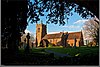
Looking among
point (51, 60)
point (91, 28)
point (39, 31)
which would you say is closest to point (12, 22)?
point (39, 31)

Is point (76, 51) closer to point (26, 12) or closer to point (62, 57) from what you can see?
point (62, 57)

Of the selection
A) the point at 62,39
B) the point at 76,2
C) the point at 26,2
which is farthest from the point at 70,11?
the point at 26,2

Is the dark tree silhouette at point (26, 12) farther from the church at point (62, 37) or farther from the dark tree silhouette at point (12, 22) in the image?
the church at point (62, 37)

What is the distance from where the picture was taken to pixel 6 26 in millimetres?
3684

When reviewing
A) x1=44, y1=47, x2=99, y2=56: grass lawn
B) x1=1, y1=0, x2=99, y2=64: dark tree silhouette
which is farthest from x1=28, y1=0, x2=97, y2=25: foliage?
x1=44, y1=47, x2=99, y2=56: grass lawn

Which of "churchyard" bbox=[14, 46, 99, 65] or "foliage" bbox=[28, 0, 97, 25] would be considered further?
"foliage" bbox=[28, 0, 97, 25]

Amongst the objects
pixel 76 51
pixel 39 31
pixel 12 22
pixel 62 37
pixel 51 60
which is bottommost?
pixel 51 60

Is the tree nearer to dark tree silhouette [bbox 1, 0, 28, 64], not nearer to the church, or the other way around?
the church

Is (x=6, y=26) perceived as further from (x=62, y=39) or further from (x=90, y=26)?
(x=90, y=26)

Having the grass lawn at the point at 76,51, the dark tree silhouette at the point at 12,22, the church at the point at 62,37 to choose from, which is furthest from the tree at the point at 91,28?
the dark tree silhouette at the point at 12,22

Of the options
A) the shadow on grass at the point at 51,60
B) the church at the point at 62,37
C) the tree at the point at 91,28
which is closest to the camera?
the shadow on grass at the point at 51,60

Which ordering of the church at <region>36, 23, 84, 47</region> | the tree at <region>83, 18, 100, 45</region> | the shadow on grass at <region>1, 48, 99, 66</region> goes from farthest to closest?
1. the church at <region>36, 23, 84, 47</region>
2. the tree at <region>83, 18, 100, 45</region>
3. the shadow on grass at <region>1, 48, 99, 66</region>

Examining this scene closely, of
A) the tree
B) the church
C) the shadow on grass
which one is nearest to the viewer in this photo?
the shadow on grass

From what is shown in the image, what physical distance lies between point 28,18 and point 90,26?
1450 millimetres
